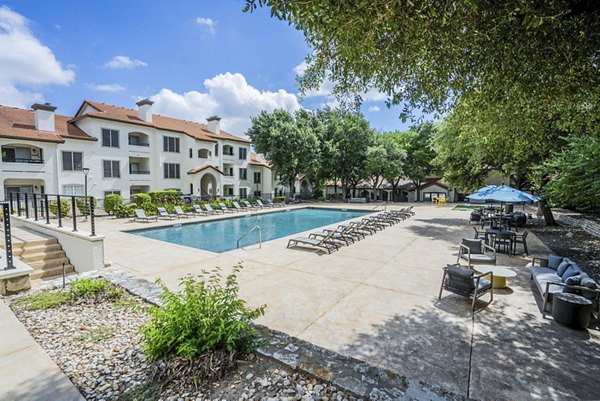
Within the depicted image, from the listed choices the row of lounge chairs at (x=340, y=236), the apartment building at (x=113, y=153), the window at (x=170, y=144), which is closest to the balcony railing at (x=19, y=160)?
the apartment building at (x=113, y=153)

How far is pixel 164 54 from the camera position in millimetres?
12227

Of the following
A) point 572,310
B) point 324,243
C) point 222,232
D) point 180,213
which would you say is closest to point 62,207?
point 180,213

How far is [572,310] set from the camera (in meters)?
4.43

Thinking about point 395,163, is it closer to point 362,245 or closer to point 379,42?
point 362,245

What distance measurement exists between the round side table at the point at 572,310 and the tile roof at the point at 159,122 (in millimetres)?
28958

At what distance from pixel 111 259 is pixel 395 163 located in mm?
32151

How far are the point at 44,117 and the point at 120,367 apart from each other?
26.5 m

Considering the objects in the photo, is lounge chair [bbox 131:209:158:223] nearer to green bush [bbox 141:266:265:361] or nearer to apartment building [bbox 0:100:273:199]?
apartment building [bbox 0:100:273:199]

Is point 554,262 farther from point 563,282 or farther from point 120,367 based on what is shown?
point 120,367

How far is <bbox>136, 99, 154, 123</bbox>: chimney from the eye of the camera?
26422mm

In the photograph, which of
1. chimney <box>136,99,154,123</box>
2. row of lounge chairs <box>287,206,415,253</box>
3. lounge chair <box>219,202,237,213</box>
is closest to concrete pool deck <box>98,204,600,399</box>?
row of lounge chairs <box>287,206,415,253</box>

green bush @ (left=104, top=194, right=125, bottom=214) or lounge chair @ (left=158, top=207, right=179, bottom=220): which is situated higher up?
green bush @ (left=104, top=194, right=125, bottom=214)

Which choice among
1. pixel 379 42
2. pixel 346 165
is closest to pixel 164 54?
pixel 379 42

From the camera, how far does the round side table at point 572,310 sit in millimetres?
4375
